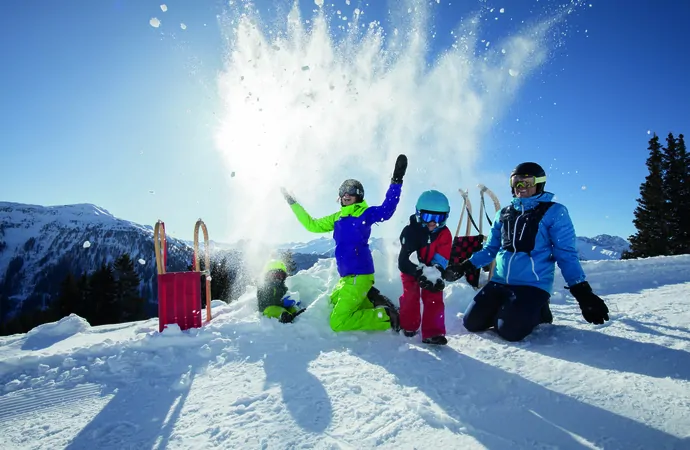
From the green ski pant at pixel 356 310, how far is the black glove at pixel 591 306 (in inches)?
85.5

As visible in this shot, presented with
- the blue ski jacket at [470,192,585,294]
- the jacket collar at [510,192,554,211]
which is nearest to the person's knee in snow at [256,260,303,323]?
the blue ski jacket at [470,192,585,294]

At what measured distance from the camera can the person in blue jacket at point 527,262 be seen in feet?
12.2

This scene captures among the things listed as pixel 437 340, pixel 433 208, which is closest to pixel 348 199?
pixel 433 208

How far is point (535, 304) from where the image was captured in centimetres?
379

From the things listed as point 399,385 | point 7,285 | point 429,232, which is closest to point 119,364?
point 399,385

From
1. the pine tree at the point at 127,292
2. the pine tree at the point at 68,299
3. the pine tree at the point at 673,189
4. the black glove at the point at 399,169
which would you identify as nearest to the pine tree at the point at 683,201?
the pine tree at the point at 673,189

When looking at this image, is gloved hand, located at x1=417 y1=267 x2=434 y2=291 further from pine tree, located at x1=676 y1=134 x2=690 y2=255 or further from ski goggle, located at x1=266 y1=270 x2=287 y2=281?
pine tree, located at x1=676 y1=134 x2=690 y2=255

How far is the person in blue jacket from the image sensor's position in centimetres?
372

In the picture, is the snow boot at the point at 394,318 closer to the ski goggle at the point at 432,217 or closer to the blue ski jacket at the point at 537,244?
the ski goggle at the point at 432,217

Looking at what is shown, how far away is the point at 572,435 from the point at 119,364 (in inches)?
158

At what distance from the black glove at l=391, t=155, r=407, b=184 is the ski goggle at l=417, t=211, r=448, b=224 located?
2.59ft

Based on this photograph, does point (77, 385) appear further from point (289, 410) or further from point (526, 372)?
point (526, 372)

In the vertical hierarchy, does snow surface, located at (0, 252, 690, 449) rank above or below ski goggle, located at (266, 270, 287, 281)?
below

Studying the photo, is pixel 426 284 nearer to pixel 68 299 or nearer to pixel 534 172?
pixel 534 172
